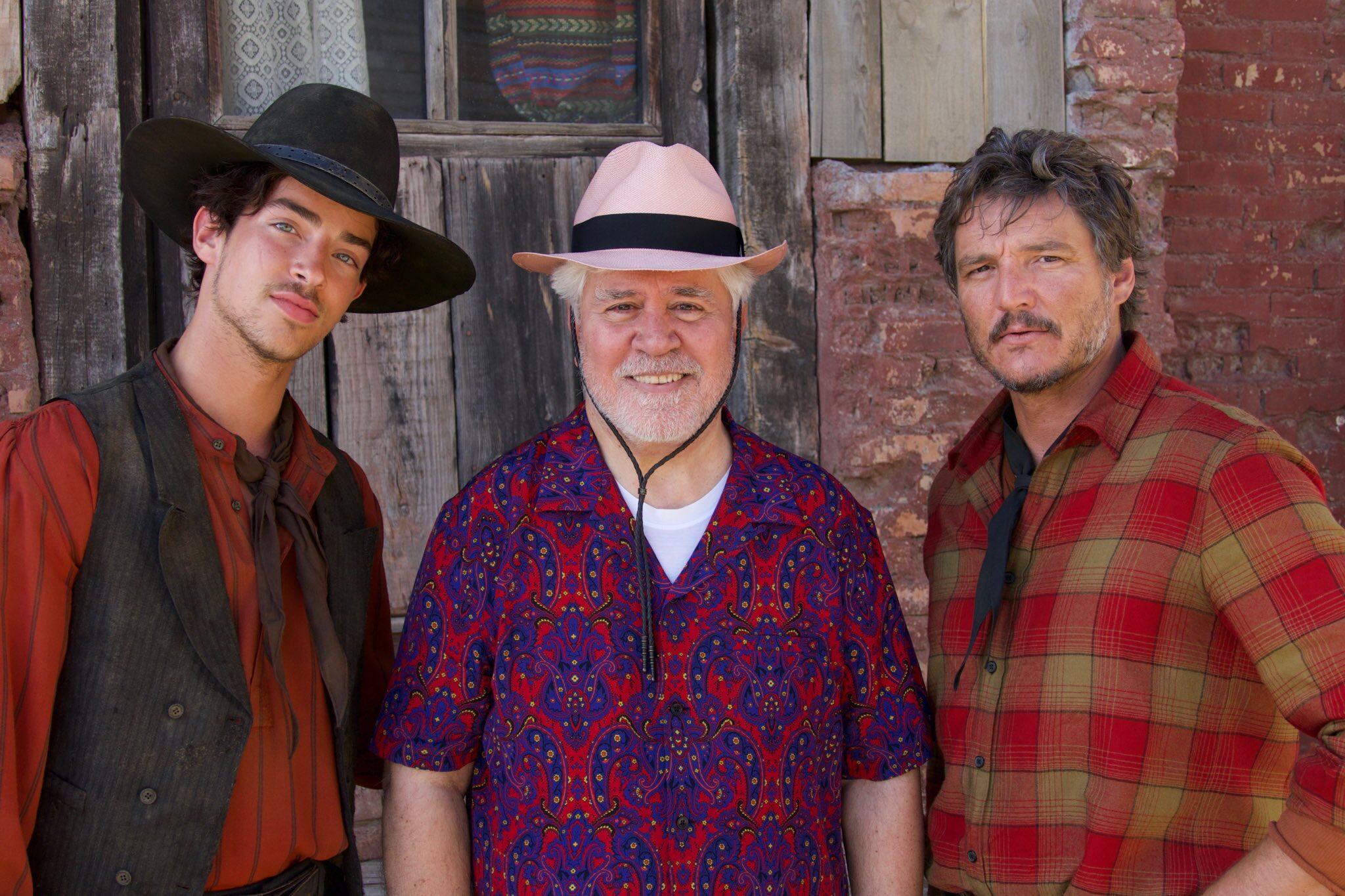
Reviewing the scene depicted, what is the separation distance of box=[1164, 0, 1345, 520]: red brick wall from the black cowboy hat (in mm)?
2276

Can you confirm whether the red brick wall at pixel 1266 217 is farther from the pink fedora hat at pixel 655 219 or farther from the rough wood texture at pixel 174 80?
the rough wood texture at pixel 174 80

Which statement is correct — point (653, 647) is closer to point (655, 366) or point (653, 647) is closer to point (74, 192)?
point (655, 366)

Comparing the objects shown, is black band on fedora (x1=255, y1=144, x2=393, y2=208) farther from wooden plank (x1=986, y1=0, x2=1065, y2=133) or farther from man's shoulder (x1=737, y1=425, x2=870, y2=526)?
wooden plank (x1=986, y1=0, x2=1065, y2=133)

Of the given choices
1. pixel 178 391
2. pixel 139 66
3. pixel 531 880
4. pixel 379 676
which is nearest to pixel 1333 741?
pixel 531 880

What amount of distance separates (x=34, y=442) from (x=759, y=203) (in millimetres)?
1697

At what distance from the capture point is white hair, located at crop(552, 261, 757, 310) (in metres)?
2.08

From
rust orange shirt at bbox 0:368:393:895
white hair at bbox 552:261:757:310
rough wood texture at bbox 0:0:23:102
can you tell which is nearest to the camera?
rust orange shirt at bbox 0:368:393:895

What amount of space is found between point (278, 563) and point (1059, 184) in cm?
156

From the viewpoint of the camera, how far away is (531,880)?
1800 millimetres

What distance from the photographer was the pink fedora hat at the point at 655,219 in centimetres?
200

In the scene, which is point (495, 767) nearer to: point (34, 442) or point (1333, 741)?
point (34, 442)

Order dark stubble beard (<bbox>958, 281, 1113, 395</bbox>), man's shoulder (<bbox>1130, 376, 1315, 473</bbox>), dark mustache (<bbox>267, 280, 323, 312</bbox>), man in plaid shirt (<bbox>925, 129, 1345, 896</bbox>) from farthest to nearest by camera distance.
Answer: dark stubble beard (<bbox>958, 281, 1113, 395</bbox>), dark mustache (<bbox>267, 280, 323, 312</bbox>), man's shoulder (<bbox>1130, 376, 1315, 473</bbox>), man in plaid shirt (<bbox>925, 129, 1345, 896</bbox>)

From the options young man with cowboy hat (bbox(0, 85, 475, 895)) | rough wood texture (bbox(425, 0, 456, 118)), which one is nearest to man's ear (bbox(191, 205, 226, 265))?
young man with cowboy hat (bbox(0, 85, 475, 895))

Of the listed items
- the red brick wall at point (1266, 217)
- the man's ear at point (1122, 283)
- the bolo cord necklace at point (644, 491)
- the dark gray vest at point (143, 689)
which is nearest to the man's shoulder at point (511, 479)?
the bolo cord necklace at point (644, 491)
